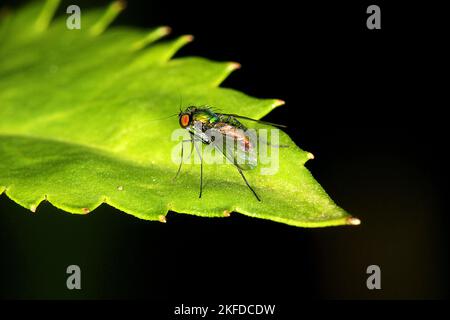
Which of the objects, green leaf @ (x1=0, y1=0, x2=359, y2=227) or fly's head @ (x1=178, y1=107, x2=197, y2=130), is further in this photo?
fly's head @ (x1=178, y1=107, x2=197, y2=130)

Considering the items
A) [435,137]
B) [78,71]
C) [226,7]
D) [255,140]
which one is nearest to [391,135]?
[435,137]

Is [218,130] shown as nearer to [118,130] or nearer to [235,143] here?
[235,143]

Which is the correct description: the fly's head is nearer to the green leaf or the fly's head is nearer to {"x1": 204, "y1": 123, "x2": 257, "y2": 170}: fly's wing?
the green leaf

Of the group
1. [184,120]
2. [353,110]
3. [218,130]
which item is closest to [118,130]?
[184,120]

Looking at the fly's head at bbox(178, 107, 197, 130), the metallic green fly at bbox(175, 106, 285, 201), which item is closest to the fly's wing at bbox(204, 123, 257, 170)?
the metallic green fly at bbox(175, 106, 285, 201)

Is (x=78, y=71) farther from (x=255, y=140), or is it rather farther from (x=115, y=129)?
(x=255, y=140)

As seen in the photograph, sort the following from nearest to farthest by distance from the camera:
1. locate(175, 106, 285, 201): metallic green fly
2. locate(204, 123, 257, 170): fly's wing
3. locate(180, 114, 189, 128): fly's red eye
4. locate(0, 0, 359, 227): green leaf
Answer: locate(0, 0, 359, 227): green leaf < locate(204, 123, 257, 170): fly's wing < locate(175, 106, 285, 201): metallic green fly < locate(180, 114, 189, 128): fly's red eye

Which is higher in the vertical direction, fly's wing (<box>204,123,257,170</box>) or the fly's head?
the fly's head
